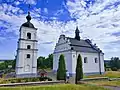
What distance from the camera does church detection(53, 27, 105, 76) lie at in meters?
29.8

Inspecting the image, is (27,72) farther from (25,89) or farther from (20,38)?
(25,89)

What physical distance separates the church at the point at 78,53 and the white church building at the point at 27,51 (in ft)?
23.2

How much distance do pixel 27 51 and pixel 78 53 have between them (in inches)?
432

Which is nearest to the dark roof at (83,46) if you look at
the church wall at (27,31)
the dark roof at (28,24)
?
the church wall at (27,31)

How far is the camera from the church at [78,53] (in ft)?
97.8

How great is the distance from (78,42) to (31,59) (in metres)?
12.1

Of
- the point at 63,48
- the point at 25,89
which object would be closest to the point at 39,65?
the point at 63,48

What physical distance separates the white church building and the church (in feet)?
23.2

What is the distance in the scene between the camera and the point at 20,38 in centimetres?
2761

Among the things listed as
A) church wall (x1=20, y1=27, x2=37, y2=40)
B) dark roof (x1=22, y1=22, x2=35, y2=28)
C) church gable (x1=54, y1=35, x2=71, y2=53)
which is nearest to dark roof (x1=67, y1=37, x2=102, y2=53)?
church gable (x1=54, y1=35, x2=71, y2=53)

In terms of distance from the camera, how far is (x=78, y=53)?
30484mm

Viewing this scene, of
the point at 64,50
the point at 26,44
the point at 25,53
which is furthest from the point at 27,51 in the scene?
the point at 64,50

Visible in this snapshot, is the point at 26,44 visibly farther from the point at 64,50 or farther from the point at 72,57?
the point at 72,57

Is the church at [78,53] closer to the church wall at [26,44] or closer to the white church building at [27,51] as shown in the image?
the white church building at [27,51]
